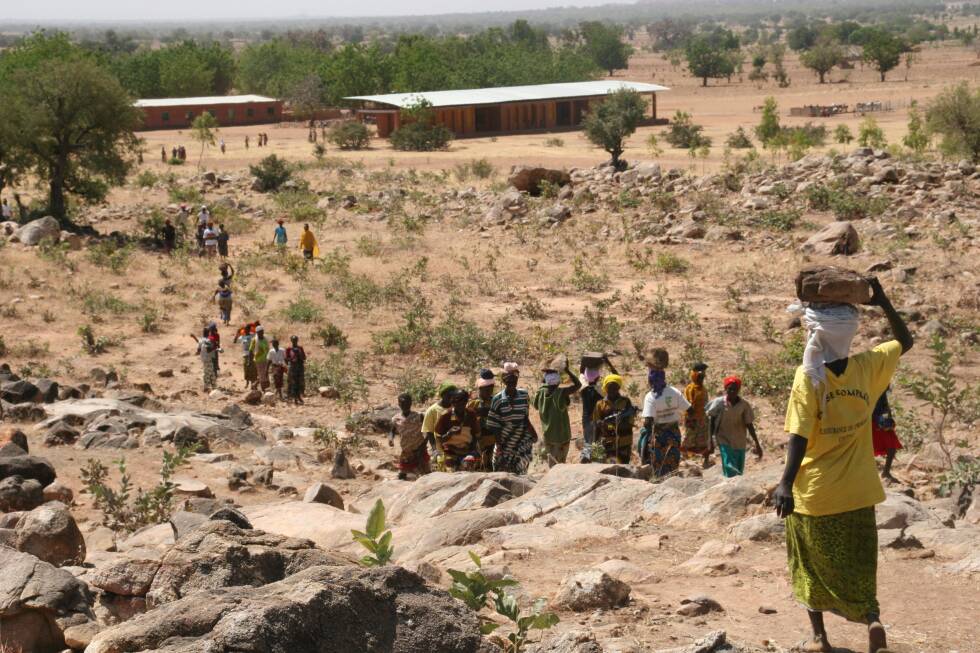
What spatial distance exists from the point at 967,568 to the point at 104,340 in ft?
46.8

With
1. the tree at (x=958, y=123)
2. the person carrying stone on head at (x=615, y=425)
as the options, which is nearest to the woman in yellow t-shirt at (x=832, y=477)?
the person carrying stone on head at (x=615, y=425)

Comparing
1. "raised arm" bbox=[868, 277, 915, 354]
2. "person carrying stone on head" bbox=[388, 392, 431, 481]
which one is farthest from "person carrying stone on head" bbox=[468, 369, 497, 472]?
"raised arm" bbox=[868, 277, 915, 354]

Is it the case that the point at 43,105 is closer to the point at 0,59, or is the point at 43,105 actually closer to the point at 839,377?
the point at 839,377

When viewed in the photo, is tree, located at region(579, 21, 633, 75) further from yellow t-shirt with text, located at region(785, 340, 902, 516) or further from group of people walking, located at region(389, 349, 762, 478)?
yellow t-shirt with text, located at region(785, 340, 902, 516)

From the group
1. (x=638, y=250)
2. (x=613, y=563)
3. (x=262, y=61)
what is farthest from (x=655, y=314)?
(x=262, y=61)

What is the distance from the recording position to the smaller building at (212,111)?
58156mm

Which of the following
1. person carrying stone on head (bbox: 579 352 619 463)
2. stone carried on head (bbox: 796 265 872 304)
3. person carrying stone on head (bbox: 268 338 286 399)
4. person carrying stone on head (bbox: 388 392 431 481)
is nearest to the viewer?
stone carried on head (bbox: 796 265 872 304)

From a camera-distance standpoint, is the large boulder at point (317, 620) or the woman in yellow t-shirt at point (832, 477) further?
the woman in yellow t-shirt at point (832, 477)

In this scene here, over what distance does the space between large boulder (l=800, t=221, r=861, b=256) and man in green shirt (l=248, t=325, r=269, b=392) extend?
10214 mm

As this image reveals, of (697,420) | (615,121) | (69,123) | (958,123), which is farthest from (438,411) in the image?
(615,121)

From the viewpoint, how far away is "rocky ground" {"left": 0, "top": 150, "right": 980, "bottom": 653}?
4.89 meters

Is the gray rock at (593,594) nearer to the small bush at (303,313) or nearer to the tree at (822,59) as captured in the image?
the small bush at (303,313)

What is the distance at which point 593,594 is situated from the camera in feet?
17.1

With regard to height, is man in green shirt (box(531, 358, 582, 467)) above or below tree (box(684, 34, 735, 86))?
below
